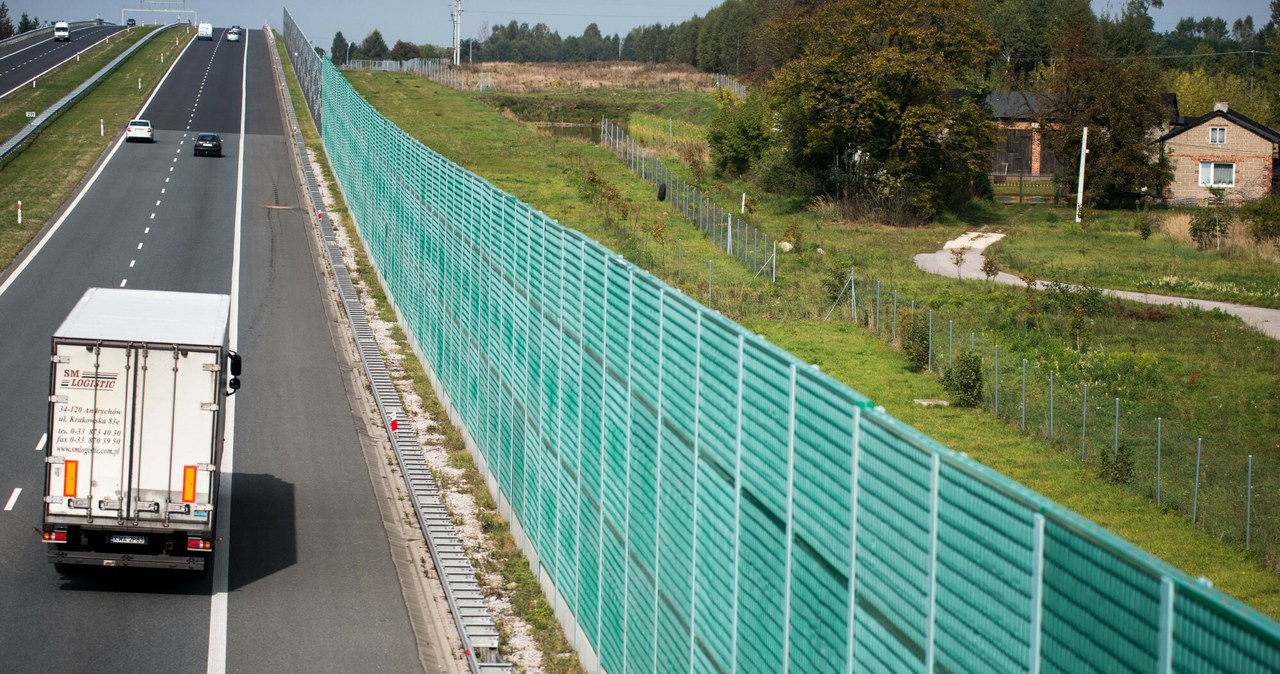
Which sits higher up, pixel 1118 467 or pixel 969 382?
pixel 969 382

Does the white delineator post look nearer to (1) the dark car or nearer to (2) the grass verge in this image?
(2) the grass verge

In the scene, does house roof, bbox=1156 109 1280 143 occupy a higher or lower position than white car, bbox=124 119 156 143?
higher

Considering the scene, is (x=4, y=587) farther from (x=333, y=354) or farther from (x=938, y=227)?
(x=938, y=227)

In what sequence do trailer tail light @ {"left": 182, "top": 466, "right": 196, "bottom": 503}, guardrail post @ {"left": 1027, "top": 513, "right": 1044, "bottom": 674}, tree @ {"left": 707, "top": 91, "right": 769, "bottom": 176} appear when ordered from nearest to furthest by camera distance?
1. guardrail post @ {"left": 1027, "top": 513, "right": 1044, "bottom": 674}
2. trailer tail light @ {"left": 182, "top": 466, "right": 196, "bottom": 503}
3. tree @ {"left": 707, "top": 91, "right": 769, "bottom": 176}

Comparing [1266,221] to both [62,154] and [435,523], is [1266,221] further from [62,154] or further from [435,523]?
[62,154]

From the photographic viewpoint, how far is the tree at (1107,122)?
63.5 metres

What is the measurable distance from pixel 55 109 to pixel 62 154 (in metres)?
15.0

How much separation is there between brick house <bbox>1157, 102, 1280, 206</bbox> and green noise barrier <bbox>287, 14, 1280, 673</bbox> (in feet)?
208

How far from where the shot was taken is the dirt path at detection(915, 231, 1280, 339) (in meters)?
34.1

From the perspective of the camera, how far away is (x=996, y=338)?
30969 millimetres

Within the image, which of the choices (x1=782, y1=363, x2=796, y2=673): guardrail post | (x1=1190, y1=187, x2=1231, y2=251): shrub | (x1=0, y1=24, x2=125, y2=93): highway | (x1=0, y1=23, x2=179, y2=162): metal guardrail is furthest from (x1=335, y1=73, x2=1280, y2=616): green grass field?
(x1=0, y1=24, x2=125, y2=93): highway

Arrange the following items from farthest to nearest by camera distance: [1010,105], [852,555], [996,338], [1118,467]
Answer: [1010,105] → [996,338] → [1118,467] → [852,555]

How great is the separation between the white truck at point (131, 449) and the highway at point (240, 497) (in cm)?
79

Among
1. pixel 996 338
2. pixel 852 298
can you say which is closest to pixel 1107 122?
pixel 852 298
